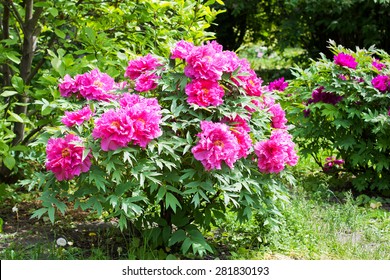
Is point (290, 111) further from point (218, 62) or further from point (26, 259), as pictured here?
point (26, 259)

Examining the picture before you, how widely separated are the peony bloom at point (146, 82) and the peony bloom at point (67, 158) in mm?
501

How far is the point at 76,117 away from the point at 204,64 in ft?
2.47

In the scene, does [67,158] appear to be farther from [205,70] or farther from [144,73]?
[205,70]

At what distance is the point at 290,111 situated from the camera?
5.77 metres

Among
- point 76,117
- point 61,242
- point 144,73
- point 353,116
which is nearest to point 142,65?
point 144,73

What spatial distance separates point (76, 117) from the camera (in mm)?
3475

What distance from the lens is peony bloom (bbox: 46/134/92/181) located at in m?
3.34

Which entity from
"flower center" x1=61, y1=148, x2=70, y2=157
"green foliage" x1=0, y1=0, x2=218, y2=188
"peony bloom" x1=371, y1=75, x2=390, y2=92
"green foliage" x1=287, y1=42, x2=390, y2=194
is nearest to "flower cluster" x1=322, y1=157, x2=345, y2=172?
"green foliage" x1=287, y1=42, x2=390, y2=194

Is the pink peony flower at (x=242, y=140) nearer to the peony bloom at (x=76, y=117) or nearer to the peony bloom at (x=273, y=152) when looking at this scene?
the peony bloom at (x=273, y=152)

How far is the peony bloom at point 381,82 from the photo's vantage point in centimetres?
530

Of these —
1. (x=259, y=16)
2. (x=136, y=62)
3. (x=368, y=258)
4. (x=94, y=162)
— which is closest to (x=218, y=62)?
(x=136, y=62)

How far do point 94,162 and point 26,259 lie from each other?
0.83 m

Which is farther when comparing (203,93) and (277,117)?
(277,117)

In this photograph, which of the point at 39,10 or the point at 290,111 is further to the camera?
the point at 290,111
